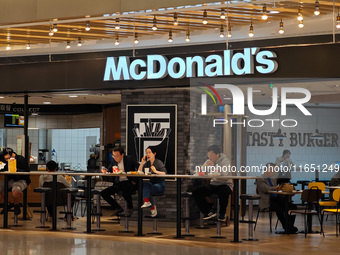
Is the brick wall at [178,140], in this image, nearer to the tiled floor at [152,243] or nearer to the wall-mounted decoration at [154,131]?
the wall-mounted decoration at [154,131]

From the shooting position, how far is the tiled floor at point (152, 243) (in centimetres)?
860

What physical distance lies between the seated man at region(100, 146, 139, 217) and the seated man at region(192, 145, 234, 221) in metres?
1.11

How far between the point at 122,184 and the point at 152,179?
1.69 ft

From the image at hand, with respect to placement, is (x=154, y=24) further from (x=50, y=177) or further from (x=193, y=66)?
(x=50, y=177)

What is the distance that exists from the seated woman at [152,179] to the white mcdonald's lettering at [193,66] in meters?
1.49

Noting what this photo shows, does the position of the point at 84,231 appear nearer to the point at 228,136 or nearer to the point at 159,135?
the point at 159,135

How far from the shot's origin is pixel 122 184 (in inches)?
412

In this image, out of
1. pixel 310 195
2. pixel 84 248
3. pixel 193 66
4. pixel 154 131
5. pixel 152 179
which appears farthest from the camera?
pixel 154 131

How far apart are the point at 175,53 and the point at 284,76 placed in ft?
6.82

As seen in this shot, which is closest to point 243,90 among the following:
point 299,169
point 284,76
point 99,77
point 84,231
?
point 284,76

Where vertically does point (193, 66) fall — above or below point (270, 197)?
above

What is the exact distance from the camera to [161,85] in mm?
11336

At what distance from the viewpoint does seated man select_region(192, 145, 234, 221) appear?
32.6ft

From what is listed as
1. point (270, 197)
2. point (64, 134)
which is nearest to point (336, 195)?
point (270, 197)
